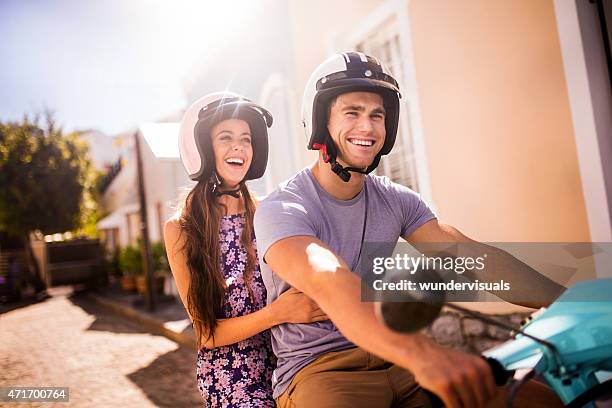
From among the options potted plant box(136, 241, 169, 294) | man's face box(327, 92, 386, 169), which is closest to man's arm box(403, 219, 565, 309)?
man's face box(327, 92, 386, 169)

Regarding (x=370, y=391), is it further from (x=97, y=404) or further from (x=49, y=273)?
(x=49, y=273)

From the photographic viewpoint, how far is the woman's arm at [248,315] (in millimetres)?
1607

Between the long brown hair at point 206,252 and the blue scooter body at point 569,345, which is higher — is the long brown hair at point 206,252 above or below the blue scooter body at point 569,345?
above

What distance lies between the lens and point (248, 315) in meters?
1.88

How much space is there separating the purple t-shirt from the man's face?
161 mm

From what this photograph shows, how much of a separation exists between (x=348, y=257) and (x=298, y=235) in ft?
1.16

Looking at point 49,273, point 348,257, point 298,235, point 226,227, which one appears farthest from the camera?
point 49,273

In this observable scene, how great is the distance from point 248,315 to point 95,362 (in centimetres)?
471

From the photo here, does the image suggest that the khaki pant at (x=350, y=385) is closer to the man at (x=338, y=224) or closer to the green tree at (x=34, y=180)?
the man at (x=338, y=224)

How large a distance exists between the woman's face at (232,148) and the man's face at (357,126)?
0.75 m

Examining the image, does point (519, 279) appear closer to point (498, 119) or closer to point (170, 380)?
point (498, 119)

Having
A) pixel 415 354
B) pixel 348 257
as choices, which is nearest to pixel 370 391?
pixel 348 257

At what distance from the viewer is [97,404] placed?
4.13 meters

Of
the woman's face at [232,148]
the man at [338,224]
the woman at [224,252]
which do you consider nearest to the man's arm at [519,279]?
the man at [338,224]
